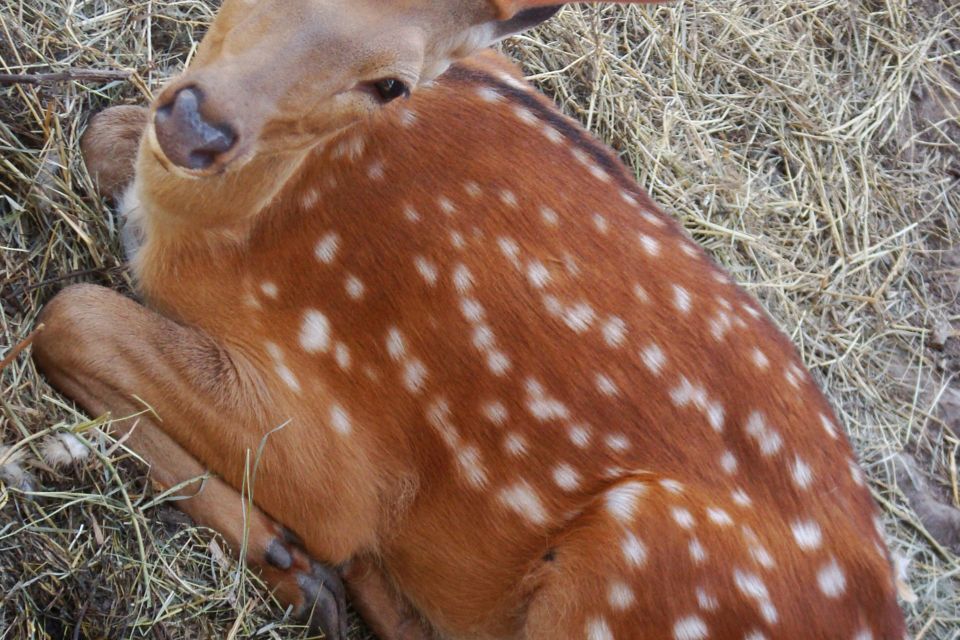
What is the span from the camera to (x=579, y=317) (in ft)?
9.83

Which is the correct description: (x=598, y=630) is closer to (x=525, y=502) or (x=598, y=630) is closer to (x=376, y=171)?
(x=525, y=502)

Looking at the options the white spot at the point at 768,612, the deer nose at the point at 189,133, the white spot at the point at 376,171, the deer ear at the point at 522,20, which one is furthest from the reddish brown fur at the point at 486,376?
the deer nose at the point at 189,133

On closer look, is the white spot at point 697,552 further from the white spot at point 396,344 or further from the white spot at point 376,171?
the white spot at point 376,171

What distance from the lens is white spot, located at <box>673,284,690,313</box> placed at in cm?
305

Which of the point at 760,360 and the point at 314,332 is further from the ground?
the point at 760,360

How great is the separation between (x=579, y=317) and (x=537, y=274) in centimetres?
17

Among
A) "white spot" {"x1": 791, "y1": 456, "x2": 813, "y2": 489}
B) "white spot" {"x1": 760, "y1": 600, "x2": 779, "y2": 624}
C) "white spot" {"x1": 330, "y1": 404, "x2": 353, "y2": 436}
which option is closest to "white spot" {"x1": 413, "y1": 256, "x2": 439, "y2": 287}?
"white spot" {"x1": 330, "y1": 404, "x2": 353, "y2": 436}

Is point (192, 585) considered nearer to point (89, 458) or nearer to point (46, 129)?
point (89, 458)

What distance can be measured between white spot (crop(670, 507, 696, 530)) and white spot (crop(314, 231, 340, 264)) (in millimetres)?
1171

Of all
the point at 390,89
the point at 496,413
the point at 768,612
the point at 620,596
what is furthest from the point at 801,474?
the point at 390,89

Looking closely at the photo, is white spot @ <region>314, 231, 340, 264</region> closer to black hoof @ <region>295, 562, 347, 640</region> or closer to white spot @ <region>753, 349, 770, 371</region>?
black hoof @ <region>295, 562, 347, 640</region>

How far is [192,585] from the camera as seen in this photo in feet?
9.62

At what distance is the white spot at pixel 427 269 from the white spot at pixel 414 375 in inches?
9.1

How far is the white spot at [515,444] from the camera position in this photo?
3.03m
